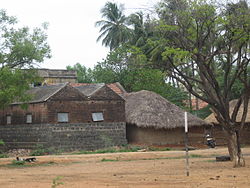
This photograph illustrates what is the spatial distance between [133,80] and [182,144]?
1252 cm

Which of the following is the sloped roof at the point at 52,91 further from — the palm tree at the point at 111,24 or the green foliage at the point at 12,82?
the palm tree at the point at 111,24

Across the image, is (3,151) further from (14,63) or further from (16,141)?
(14,63)

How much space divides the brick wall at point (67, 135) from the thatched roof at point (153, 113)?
174cm

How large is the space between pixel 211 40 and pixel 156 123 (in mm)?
15279

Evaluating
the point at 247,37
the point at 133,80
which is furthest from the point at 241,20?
the point at 133,80

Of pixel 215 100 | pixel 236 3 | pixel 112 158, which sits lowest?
pixel 112 158

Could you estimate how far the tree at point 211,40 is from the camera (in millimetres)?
17297

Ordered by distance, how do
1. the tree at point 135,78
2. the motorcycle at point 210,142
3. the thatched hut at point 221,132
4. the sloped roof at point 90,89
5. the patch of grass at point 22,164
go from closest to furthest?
1. the patch of grass at point 22,164
2. the sloped roof at point 90,89
3. the motorcycle at point 210,142
4. the thatched hut at point 221,132
5. the tree at point 135,78

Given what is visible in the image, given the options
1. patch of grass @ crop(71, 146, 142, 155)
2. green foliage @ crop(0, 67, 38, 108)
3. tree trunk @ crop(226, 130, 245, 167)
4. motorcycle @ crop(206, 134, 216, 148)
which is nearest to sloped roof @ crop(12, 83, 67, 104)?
patch of grass @ crop(71, 146, 142, 155)

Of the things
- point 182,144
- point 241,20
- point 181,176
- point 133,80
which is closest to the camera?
point 181,176

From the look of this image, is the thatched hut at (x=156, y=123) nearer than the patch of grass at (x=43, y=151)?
No

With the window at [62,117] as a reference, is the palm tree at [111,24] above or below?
above

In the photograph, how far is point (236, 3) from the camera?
691 inches

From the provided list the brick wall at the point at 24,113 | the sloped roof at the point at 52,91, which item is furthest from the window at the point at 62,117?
the sloped roof at the point at 52,91
